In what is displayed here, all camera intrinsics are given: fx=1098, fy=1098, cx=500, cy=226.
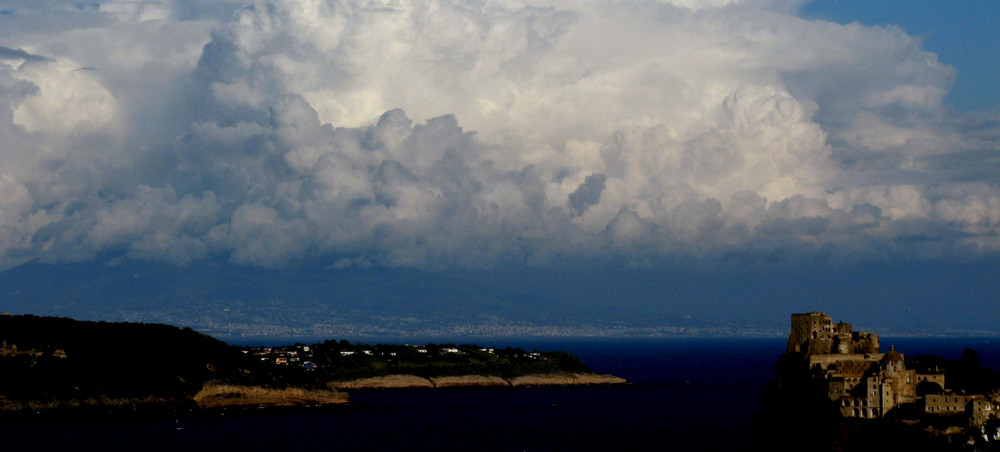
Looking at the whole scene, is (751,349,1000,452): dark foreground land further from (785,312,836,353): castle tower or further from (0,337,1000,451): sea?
(0,337,1000,451): sea

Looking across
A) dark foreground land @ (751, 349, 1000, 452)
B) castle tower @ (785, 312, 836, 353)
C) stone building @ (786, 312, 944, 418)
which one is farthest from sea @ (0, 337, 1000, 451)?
stone building @ (786, 312, 944, 418)

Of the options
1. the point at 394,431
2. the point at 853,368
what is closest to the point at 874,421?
the point at 853,368

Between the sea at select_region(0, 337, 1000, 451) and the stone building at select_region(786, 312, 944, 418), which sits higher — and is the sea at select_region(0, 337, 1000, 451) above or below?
below

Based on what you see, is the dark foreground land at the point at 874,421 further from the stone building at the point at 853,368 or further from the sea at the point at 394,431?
the sea at the point at 394,431

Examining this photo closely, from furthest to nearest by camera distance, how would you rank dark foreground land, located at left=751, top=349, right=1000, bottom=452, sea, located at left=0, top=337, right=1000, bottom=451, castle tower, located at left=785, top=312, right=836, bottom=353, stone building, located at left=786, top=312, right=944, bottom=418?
sea, located at left=0, top=337, right=1000, bottom=451
castle tower, located at left=785, top=312, right=836, bottom=353
stone building, located at left=786, top=312, right=944, bottom=418
dark foreground land, located at left=751, top=349, right=1000, bottom=452

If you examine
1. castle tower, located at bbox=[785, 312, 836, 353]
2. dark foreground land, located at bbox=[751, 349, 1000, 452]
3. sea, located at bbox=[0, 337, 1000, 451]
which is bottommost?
sea, located at bbox=[0, 337, 1000, 451]

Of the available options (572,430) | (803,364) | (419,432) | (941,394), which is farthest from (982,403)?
(419,432)

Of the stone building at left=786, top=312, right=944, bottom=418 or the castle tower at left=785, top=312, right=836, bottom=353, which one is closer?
the stone building at left=786, top=312, right=944, bottom=418

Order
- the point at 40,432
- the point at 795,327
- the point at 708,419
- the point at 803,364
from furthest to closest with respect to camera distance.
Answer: the point at 708,419 → the point at 40,432 → the point at 795,327 → the point at 803,364

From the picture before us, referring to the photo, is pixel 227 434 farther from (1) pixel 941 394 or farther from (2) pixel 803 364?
(1) pixel 941 394

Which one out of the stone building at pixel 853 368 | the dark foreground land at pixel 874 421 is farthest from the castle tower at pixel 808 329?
the dark foreground land at pixel 874 421

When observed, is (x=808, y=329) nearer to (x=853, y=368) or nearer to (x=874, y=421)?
(x=853, y=368)
